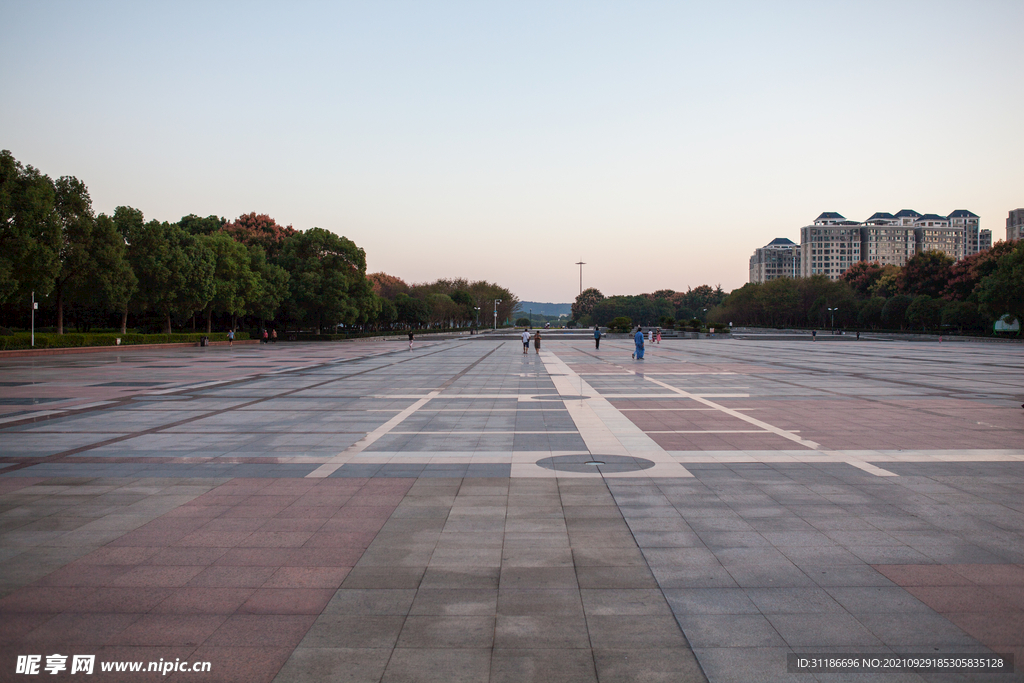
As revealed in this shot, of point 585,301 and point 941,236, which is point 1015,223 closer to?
point 941,236

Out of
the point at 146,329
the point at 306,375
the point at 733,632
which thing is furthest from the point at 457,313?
the point at 733,632

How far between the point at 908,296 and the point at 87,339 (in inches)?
3440

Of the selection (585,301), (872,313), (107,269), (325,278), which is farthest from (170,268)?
(585,301)

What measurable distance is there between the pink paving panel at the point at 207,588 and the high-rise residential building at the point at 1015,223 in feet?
670

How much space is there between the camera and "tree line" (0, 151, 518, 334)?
3744cm

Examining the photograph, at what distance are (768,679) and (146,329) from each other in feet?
230

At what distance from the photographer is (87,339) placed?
44.4 metres

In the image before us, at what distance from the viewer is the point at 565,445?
10.3 metres

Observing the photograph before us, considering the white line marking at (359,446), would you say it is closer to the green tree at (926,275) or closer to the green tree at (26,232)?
the green tree at (26,232)

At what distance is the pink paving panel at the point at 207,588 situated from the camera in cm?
388

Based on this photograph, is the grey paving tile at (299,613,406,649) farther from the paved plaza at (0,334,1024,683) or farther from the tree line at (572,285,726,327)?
the tree line at (572,285,726,327)

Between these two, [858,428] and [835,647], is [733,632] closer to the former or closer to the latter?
[835,647]

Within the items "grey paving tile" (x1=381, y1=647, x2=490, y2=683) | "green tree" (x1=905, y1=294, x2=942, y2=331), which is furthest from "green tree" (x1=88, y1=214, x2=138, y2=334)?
"green tree" (x1=905, y1=294, x2=942, y2=331)

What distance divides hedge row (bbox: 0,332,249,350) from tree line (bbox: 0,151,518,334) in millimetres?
2146
